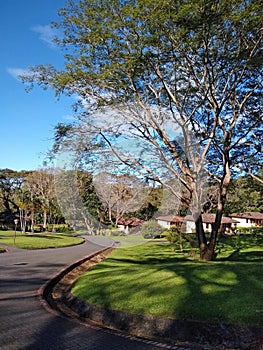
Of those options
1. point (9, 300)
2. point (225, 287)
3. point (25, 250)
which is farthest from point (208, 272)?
point (25, 250)

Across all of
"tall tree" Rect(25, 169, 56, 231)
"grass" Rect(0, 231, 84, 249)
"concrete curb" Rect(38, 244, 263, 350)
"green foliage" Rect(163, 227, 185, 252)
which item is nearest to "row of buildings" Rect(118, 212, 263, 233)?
"green foliage" Rect(163, 227, 185, 252)

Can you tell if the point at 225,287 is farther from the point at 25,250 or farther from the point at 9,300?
the point at 25,250

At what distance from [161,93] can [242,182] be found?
33.0 feet

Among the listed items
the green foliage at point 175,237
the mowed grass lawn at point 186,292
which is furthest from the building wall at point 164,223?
the mowed grass lawn at point 186,292

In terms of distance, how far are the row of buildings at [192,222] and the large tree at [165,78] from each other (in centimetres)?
207

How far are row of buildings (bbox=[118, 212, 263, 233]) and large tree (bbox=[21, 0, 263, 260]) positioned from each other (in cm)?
207

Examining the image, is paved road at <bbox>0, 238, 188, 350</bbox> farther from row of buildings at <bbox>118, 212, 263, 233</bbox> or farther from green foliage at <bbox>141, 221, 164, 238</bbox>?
green foliage at <bbox>141, 221, 164, 238</bbox>

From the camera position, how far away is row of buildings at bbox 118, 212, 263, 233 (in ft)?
44.5

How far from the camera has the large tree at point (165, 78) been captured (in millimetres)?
9979

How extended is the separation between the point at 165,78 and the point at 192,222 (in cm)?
1873

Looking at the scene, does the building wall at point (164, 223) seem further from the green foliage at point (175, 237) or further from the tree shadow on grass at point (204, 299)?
the tree shadow on grass at point (204, 299)

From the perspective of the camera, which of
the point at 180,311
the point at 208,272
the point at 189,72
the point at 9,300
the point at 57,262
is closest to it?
the point at 180,311

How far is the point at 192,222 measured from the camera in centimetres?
2959

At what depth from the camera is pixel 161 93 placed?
46.1 ft
